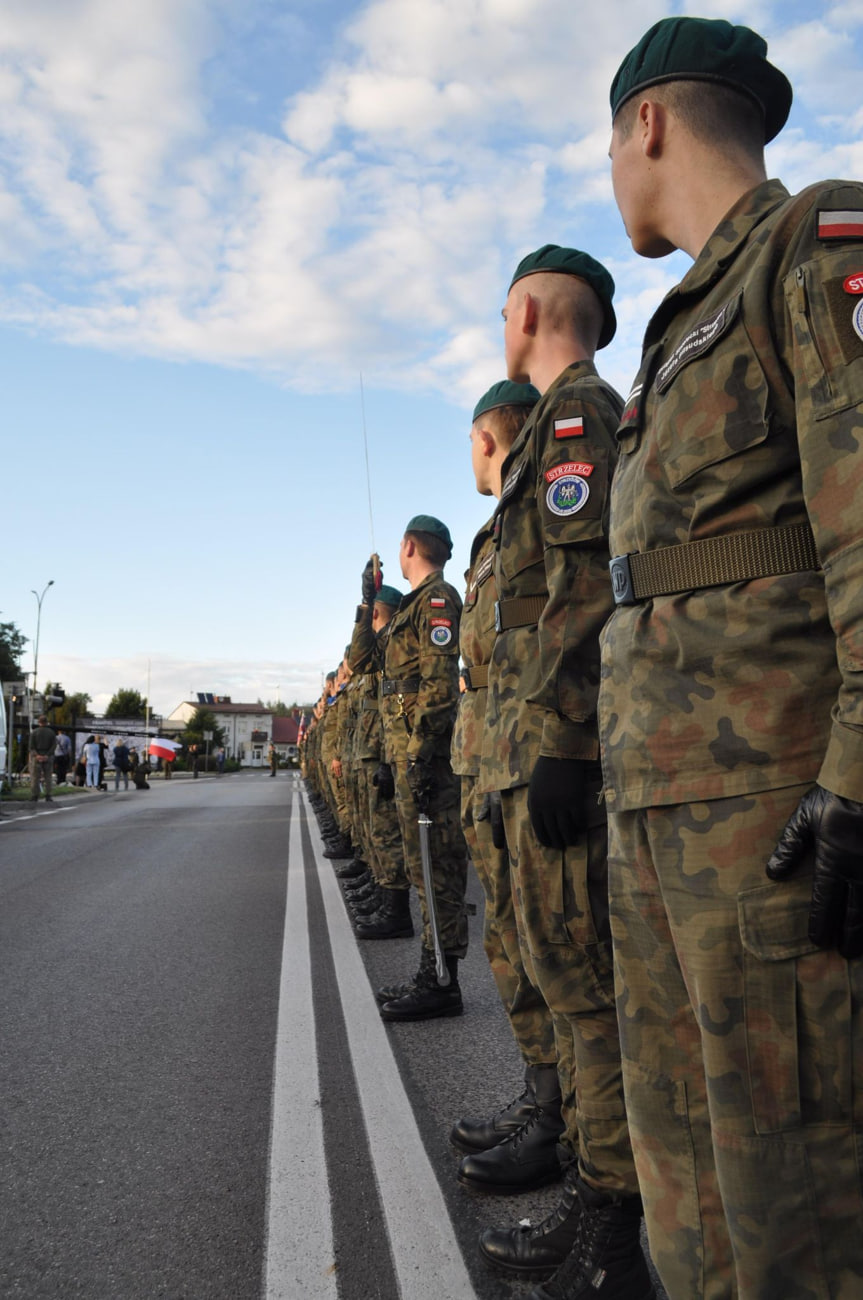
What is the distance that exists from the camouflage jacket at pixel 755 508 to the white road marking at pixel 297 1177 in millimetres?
1387

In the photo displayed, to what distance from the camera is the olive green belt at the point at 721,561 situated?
4.51 feet

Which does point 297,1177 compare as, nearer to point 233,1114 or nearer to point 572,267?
Result: point 233,1114

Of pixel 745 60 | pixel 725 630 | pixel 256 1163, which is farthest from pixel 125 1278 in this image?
pixel 745 60

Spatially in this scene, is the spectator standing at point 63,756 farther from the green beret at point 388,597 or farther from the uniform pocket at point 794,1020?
the uniform pocket at point 794,1020

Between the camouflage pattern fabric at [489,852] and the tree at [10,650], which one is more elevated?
the tree at [10,650]

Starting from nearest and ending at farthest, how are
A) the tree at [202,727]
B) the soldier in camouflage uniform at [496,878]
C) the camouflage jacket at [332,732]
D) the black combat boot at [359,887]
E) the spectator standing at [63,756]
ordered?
the soldier in camouflage uniform at [496,878] → the black combat boot at [359,887] → the camouflage jacket at [332,732] → the spectator standing at [63,756] → the tree at [202,727]

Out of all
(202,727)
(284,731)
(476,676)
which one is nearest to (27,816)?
(476,676)

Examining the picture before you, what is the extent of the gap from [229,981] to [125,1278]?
9.04 ft

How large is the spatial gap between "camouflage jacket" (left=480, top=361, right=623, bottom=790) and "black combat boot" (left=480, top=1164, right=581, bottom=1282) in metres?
0.96

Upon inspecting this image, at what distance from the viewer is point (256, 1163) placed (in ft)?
8.79

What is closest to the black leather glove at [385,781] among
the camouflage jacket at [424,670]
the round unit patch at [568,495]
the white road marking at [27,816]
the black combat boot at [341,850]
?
the camouflage jacket at [424,670]

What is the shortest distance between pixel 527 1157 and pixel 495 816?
3.09 ft

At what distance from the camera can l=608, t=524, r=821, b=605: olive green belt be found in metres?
1.38

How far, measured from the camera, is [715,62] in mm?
1681
